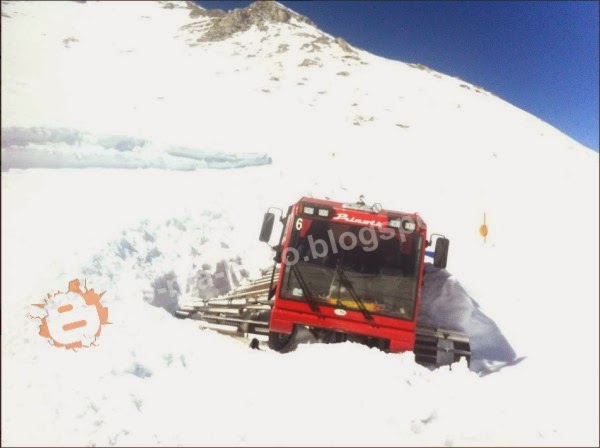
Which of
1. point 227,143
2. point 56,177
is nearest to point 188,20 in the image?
point 227,143

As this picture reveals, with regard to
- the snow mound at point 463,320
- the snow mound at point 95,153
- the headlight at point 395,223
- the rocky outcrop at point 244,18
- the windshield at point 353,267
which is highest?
the rocky outcrop at point 244,18

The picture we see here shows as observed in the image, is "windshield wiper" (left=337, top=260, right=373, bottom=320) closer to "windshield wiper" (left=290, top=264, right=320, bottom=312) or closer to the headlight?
"windshield wiper" (left=290, top=264, right=320, bottom=312)

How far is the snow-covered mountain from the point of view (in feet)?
12.1

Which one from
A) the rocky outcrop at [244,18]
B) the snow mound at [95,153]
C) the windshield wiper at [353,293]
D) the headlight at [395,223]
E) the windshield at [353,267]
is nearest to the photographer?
the windshield wiper at [353,293]

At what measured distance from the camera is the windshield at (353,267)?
6180mm

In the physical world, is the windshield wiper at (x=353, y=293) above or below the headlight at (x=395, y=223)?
below

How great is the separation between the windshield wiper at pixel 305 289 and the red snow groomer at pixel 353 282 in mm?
14

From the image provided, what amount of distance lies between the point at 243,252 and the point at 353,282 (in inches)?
203

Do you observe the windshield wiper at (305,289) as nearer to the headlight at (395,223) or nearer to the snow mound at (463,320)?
the headlight at (395,223)

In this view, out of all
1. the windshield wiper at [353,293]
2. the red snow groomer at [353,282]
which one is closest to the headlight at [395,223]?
the red snow groomer at [353,282]

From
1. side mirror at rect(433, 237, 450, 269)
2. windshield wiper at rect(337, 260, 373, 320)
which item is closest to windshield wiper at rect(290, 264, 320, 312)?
windshield wiper at rect(337, 260, 373, 320)

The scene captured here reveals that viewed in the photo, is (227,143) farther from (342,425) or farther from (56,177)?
(342,425)

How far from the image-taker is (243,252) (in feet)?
35.8

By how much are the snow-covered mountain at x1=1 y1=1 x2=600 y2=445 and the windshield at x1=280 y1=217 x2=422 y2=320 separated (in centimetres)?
106
